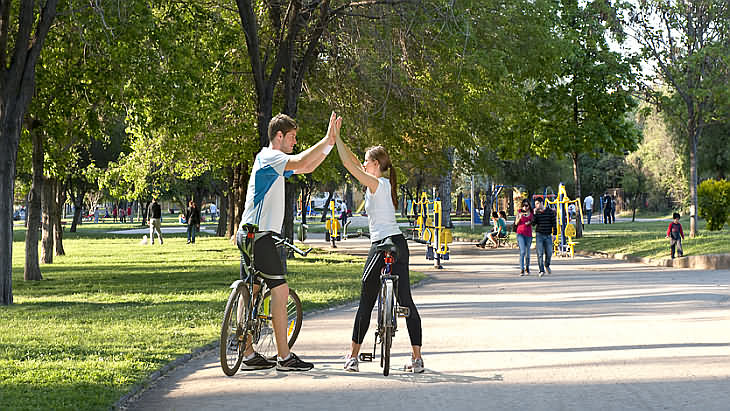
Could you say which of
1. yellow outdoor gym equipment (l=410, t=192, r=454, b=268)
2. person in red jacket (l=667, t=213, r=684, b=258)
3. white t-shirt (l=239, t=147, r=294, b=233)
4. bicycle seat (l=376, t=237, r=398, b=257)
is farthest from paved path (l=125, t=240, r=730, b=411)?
→ person in red jacket (l=667, t=213, r=684, b=258)

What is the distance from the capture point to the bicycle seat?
26.1 feet

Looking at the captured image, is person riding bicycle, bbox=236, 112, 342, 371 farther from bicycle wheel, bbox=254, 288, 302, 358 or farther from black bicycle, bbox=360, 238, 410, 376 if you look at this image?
black bicycle, bbox=360, 238, 410, 376

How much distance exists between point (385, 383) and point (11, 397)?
283 centimetres

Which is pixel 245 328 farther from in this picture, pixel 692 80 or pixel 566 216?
pixel 692 80

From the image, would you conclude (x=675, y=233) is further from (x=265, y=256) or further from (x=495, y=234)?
(x=265, y=256)

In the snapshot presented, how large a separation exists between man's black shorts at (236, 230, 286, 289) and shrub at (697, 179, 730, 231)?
2984 cm

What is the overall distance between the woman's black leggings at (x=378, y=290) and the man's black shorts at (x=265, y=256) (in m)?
0.76

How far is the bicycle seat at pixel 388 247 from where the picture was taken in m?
7.94

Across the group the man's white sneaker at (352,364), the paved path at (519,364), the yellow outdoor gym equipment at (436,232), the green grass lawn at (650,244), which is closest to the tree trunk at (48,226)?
the yellow outdoor gym equipment at (436,232)

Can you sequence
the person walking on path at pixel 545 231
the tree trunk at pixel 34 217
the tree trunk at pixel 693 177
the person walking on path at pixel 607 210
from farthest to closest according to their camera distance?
the person walking on path at pixel 607 210 < the tree trunk at pixel 693 177 < the person walking on path at pixel 545 231 < the tree trunk at pixel 34 217

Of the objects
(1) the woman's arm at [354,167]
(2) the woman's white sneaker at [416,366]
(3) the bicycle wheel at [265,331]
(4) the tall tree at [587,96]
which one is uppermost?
(4) the tall tree at [587,96]

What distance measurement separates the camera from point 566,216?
29.1 metres

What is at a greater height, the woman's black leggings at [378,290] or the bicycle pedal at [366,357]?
the woman's black leggings at [378,290]

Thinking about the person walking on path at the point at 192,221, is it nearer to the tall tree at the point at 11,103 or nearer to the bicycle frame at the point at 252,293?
the tall tree at the point at 11,103
